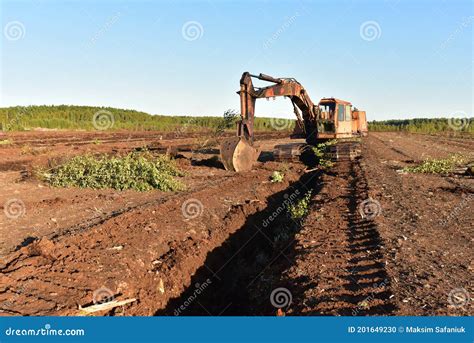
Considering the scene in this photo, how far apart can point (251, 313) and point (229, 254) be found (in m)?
2.12

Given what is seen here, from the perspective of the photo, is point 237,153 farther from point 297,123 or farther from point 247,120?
point 297,123

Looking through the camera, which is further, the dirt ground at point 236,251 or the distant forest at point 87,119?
the distant forest at point 87,119

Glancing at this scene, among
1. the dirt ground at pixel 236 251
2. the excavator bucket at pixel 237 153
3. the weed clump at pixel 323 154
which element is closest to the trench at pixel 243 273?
the dirt ground at pixel 236 251

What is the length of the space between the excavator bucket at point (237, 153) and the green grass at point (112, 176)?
11.2 ft

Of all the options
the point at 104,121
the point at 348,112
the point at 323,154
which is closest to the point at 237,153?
the point at 323,154

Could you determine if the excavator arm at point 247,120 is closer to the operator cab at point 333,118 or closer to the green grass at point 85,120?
the operator cab at point 333,118

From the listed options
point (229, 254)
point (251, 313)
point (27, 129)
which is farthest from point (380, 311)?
point (27, 129)

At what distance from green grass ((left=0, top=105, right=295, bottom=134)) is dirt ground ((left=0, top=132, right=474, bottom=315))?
25182 mm

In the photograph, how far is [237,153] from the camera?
15047 millimetres

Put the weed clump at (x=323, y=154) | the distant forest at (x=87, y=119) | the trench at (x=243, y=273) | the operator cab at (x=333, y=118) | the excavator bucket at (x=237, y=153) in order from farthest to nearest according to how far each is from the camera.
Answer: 1. the distant forest at (x=87, y=119)
2. the operator cab at (x=333, y=118)
3. the weed clump at (x=323, y=154)
4. the excavator bucket at (x=237, y=153)
5. the trench at (x=243, y=273)

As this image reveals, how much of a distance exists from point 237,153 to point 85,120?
4111 cm

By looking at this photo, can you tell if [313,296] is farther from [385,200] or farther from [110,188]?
[110,188]

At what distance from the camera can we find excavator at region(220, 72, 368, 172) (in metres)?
15.1

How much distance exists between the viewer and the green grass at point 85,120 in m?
43.1
